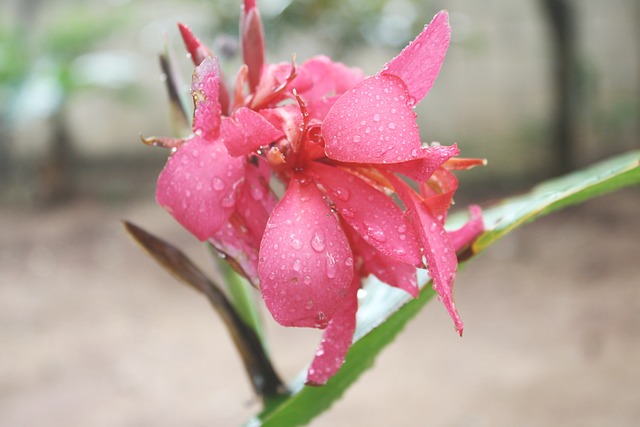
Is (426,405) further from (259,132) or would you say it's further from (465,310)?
(259,132)

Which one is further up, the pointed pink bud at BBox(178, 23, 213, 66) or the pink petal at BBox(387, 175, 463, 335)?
the pointed pink bud at BBox(178, 23, 213, 66)

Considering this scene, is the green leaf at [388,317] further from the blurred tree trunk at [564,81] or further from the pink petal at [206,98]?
the blurred tree trunk at [564,81]

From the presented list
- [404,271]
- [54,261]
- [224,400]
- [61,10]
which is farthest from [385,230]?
[61,10]

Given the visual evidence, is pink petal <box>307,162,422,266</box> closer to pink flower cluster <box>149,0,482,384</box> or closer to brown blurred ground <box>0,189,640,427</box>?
pink flower cluster <box>149,0,482,384</box>

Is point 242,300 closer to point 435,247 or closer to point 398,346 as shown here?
point 435,247

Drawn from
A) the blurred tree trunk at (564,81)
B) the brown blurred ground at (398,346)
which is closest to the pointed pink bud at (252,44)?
the brown blurred ground at (398,346)

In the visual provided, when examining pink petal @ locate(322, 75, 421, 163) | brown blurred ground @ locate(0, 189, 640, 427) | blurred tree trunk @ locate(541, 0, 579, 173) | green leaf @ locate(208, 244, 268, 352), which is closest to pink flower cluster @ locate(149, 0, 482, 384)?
pink petal @ locate(322, 75, 421, 163)

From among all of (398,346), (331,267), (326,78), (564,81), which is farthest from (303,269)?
(564,81)
